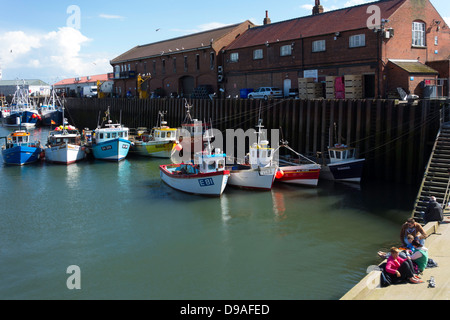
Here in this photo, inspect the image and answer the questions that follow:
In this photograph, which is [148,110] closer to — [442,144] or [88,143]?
[88,143]

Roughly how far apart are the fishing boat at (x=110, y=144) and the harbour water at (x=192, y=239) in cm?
888

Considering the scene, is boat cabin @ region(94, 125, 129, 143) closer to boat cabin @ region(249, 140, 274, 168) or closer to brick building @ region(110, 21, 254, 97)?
brick building @ region(110, 21, 254, 97)

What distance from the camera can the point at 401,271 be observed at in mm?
10719

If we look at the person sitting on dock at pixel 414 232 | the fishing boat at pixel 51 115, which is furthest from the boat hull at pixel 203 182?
the fishing boat at pixel 51 115

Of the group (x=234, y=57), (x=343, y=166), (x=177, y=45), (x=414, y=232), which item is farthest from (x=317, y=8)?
(x=414, y=232)

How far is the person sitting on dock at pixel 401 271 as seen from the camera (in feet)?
34.9

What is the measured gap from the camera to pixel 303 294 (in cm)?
1291

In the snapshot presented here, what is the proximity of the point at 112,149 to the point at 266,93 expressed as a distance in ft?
47.7

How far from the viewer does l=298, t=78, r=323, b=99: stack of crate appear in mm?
36250

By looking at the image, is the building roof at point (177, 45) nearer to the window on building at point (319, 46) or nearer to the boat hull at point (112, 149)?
the window on building at point (319, 46)

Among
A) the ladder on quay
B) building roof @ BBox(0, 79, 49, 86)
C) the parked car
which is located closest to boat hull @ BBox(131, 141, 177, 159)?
the parked car

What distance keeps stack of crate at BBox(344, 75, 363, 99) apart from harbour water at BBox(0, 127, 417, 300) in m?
9.37
